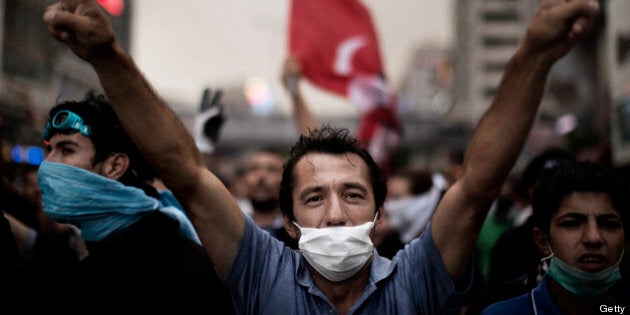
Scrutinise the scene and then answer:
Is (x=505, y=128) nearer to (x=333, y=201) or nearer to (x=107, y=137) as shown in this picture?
(x=333, y=201)

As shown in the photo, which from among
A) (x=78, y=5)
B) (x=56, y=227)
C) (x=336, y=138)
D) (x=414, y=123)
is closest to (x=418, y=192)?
(x=56, y=227)

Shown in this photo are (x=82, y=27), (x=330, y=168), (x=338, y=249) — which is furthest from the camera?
A: (x=330, y=168)

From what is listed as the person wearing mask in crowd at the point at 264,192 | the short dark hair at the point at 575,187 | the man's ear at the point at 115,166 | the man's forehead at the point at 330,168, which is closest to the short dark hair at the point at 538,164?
the short dark hair at the point at 575,187

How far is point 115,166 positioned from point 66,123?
1.03ft

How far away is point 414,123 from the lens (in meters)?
74.4

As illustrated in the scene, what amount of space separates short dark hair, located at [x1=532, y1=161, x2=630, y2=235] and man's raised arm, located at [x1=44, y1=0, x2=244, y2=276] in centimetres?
163

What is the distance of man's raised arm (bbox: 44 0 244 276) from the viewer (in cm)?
197

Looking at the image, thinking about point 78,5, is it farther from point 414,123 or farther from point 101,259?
point 414,123

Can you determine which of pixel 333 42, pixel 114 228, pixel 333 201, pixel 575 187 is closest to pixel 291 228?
pixel 333 201

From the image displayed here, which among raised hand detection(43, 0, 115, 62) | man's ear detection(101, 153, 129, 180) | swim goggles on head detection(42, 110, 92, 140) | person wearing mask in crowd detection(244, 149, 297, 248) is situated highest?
raised hand detection(43, 0, 115, 62)

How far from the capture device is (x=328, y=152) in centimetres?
255

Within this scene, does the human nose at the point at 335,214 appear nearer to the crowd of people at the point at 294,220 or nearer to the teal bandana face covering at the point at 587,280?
the crowd of people at the point at 294,220

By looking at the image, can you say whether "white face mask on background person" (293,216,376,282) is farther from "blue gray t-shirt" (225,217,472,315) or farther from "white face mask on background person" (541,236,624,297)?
"white face mask on background person" (541,236,624,297)

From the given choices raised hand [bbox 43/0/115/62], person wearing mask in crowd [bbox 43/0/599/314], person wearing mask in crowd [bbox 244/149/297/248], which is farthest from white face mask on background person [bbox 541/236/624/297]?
person wearing mask in crowd [bbox 244/149/297/248]
